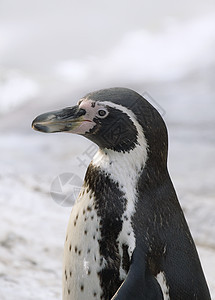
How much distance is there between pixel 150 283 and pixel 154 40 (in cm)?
297

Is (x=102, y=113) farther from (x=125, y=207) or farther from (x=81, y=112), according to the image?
(x=125, y=207)

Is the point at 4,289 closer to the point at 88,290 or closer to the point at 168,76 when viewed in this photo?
the point at 88,290

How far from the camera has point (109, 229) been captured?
0.93 m

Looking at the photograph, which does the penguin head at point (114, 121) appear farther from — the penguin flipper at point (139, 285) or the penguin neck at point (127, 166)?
the penguin flipper at point (139, 285)

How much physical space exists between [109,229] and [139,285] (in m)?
0.10

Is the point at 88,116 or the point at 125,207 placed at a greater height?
the point at 88,116

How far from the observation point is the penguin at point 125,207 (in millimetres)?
917

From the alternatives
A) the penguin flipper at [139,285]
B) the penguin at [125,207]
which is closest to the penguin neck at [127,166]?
the penguin at [125,207]

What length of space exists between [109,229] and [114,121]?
0.17 metres

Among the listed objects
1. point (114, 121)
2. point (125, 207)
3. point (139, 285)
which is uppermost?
point (114, 121)

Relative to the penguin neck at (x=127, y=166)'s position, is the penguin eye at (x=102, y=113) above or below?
above

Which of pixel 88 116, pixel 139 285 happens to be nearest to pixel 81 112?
pixel 88 116

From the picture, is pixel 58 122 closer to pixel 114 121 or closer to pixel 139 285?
pixel 114 121

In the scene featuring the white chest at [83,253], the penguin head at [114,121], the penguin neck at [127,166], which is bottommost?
the white chest at [83,253]
